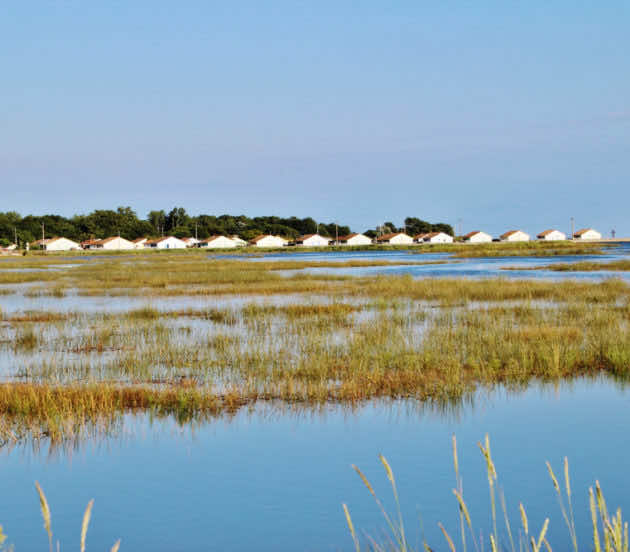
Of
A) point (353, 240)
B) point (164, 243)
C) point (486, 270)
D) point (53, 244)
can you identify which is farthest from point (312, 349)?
point (353, 240)

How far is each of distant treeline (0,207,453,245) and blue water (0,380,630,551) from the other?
136 meters

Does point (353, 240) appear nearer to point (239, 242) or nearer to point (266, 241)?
point (266, 241)

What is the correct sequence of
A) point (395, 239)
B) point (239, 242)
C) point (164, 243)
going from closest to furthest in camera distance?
point (164, 243), point (239, 242), point (395, 239)

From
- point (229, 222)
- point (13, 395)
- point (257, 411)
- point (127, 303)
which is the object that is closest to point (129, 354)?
point (13, 395)

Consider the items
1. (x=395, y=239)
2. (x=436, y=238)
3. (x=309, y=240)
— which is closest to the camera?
(x=309, y=240)

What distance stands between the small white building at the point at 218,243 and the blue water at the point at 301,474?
13810 centimetres

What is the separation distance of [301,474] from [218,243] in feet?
469

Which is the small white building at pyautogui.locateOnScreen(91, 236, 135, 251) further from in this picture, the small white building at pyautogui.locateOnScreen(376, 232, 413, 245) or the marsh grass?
the marsh grass

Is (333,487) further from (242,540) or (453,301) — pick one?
(453,301)

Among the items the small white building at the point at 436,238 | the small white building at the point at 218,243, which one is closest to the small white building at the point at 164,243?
the small white building at the point at 218,243

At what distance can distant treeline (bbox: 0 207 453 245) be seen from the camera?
148587 mm

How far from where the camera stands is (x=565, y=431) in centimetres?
894

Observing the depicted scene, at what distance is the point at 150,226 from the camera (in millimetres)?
169125

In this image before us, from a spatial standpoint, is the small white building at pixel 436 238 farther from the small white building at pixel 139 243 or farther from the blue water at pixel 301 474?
the blue water at pixel 301 474
